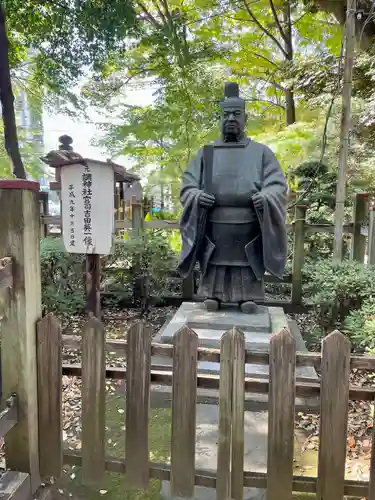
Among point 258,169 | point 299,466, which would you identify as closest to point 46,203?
point 258,169

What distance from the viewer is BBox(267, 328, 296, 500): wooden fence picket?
5.86 ft

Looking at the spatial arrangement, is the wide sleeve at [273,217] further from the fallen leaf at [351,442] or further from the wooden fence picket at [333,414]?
the wooden fence picket at [333,414]

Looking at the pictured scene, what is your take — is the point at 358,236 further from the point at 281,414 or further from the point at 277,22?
the point at 277,22

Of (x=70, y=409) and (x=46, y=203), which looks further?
(x=46, y=203)

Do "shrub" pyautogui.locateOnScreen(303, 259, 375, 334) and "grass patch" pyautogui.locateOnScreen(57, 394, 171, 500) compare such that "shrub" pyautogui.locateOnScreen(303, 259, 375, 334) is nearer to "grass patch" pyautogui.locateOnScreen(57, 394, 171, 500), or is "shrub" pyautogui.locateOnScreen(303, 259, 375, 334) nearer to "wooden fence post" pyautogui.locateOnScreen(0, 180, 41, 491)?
→ "grass patch" pyautogui.locateOnScreen(57, 394, 171, 500)

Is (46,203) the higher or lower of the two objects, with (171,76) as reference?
lower

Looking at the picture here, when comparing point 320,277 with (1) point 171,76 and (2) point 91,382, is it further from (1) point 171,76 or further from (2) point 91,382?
(1) point 171,76

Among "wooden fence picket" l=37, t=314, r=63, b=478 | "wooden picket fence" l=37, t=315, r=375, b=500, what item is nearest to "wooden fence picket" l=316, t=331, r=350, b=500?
"wooden picket fence" l=37, t=315, r=375, b=500

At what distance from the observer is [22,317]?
1843 millimetres

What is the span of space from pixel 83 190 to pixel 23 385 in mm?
2767

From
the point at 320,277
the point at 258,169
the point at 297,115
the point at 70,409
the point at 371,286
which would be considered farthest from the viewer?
the point at 297,115

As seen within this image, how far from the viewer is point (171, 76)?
8.84m

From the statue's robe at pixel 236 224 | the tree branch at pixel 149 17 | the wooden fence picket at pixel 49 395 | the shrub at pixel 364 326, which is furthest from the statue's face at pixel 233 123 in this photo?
the tree branch at pixel 149 17

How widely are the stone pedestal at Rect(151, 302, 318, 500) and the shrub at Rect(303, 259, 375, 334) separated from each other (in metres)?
0.57
